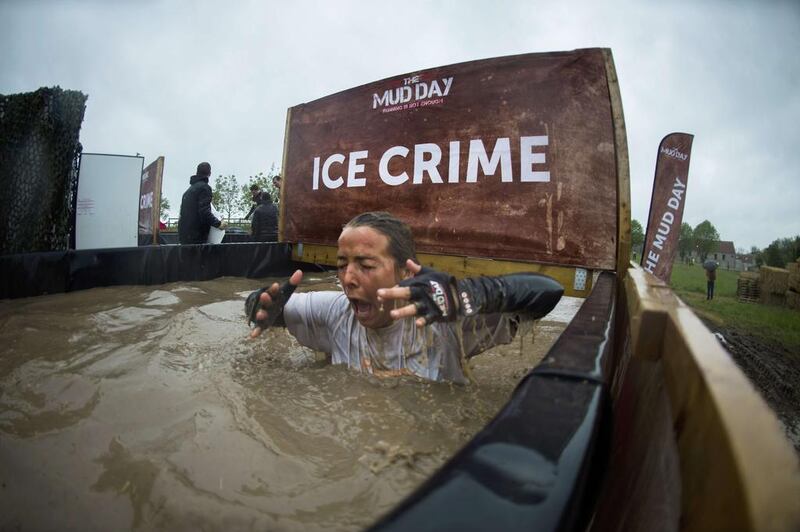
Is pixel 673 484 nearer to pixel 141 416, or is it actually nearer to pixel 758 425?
pixel 758 425

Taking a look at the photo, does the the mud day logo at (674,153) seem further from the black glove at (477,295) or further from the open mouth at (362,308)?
the open mouth at (362,308)

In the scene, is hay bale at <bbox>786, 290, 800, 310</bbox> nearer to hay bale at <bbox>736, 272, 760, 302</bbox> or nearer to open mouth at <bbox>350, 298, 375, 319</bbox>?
hay bale at <bbox>736, 272, 760, 302</bbox>

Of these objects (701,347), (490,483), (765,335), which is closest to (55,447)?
(490,483)

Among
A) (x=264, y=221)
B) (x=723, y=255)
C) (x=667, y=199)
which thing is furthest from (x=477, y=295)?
(x=723, y=255)

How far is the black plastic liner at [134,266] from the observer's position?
12.1 feet

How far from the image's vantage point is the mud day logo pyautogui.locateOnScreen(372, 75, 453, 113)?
186 inches

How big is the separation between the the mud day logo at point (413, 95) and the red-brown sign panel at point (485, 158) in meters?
0.01

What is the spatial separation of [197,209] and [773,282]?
2417 centimetres

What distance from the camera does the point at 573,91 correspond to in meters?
3.89

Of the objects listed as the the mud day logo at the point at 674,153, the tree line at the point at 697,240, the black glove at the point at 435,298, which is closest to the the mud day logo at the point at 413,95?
the the mud day logo at the point at 674,153

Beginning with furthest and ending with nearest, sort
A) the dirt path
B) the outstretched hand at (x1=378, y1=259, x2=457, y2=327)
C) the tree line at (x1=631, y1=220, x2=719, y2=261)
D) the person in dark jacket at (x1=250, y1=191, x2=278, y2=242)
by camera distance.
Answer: the tree line at (x1=631, y1=220, x2=719, y2=261) < the person in dark jacket at (x1=250, y1=191, x2=278, y2=242) < the dirt path < the outstretched hand at (x1=378, y1=259, x2=457, y2=327)

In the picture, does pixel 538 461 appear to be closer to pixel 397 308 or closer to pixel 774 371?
pixel 397 308

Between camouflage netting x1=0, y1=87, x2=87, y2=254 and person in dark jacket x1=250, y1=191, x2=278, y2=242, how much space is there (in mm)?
2981

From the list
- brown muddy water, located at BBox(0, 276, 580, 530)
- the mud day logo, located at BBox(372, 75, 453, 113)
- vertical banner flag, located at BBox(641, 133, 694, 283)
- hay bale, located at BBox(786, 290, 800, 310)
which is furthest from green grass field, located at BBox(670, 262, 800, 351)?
brown muddy water, located at BBox(0, 276, 580, 530)
